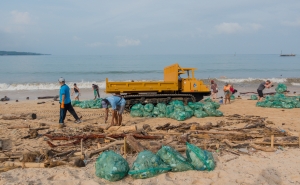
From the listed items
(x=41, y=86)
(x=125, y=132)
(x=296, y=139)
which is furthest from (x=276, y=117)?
(x=41, y=86)

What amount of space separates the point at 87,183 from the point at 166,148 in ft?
5.03

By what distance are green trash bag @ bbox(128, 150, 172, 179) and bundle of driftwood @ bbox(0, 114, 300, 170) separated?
0.92 m

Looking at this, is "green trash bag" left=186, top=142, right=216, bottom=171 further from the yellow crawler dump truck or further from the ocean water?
the ocean water

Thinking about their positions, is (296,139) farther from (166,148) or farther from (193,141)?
(166,148)

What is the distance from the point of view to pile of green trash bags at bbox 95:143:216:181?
498 cm

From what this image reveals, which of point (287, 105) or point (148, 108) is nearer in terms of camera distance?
point (148, 108)

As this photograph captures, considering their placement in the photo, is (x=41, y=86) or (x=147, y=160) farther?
(x=41, y=86)

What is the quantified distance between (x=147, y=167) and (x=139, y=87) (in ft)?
26.6

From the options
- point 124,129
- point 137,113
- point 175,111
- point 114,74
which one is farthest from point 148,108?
point 114,74

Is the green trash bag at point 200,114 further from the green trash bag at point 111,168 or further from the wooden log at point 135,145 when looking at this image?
the green trash bag at point 111,168

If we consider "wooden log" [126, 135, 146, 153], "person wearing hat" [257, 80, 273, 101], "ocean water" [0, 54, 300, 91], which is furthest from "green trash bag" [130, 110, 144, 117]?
"ocean water" [0, 54, 300, 91]

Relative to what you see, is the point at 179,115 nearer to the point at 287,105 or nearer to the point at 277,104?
the point at 277,104

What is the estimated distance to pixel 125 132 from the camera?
7.90 metres

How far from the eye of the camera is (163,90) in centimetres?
1329
